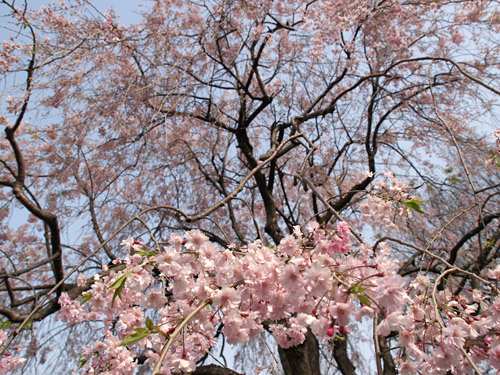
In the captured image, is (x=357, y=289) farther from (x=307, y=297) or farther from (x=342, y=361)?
(x=342, y=361)

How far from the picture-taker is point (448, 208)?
5148mm

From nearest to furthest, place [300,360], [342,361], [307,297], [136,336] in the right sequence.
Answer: [136,336]
[307,297]
[300,360]
[342,361]

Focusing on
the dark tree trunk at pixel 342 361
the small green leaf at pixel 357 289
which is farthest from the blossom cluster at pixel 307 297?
the dark tree trunk at pixel 342 361

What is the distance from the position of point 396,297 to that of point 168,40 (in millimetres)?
3837

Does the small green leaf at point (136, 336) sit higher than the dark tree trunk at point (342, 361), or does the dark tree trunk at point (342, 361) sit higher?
the dark tree trunk at point (342, 361)

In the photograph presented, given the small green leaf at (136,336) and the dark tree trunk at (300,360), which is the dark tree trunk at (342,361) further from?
the small green leaf at (136,336)

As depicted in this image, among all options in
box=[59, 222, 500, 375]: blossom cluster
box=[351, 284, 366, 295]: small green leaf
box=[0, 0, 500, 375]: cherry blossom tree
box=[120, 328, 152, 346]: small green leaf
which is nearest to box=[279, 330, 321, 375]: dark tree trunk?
box=[0, 0, 500, 375]: cherry blossom tree

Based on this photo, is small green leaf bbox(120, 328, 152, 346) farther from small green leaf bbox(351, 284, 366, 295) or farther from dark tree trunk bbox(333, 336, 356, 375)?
dark tree trunk bbox(333, 336, 356, 375)

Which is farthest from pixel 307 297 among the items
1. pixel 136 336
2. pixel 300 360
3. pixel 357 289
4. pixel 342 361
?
pixel 342 361

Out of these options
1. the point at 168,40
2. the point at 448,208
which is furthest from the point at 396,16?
the point at 168,40

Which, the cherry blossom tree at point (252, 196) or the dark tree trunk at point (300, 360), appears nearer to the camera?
the cherry blossom tree at point (252, 196)

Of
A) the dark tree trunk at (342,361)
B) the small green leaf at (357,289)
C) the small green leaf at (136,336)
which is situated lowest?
the small green leaf at (357,289)

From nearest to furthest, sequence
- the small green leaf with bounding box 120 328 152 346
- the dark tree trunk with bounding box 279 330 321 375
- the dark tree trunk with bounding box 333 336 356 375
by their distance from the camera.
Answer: the small green leaf with bounding box 120 328 152 346 < the dark tree trunk with bounding box 279 330 321 375 < the dark tree trunk with bounding box 333 336 356 375

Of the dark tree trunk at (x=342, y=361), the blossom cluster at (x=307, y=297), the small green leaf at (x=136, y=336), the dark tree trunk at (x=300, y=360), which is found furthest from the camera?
the dark tree trunk at (x=342, y=361)
